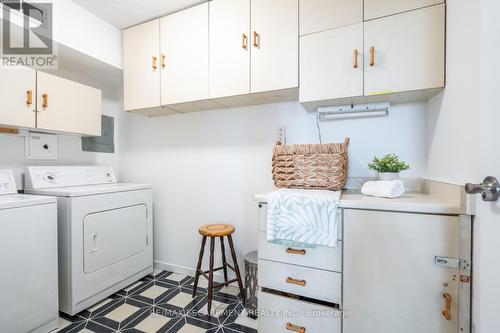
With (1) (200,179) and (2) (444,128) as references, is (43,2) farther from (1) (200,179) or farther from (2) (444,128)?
(2) (444,128)

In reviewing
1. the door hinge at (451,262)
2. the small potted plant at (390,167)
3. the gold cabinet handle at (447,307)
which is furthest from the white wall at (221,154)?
the gold cabinet handle at (447,307)

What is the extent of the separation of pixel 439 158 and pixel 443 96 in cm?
A: 34

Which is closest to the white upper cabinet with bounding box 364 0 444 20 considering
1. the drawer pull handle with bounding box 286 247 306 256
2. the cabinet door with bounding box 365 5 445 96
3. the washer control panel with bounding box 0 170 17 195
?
the cabinet door with bounding box 365 5 445 96

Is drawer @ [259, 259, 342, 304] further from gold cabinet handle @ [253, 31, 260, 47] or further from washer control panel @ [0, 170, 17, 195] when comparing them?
washer control panel @ [0, 170, 17, 195]

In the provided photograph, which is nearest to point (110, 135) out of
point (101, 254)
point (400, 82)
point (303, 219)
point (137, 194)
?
point (137, 194)

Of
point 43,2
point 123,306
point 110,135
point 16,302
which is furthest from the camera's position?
point 110,135

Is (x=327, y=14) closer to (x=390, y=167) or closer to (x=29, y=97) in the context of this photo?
(x=390, y=167)

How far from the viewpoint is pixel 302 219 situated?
1.24 meters

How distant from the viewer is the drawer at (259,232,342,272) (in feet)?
3.96

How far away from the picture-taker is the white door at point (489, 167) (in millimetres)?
722

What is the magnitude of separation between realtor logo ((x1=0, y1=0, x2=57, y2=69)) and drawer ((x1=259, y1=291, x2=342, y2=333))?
2.41 m

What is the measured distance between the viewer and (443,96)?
49.9 inches

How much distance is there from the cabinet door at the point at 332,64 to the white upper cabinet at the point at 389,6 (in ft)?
0.28

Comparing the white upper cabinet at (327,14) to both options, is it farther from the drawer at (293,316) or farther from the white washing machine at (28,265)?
the white washing machine at (28,265)
